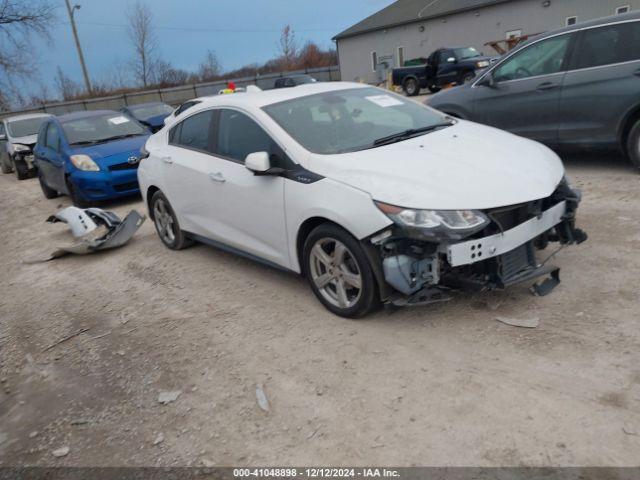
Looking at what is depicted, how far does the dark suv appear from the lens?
6070 millimetres

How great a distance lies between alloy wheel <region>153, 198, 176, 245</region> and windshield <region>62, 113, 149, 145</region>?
13.5ft

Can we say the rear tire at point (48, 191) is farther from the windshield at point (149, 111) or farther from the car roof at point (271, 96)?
the car roof at point (271, 96)

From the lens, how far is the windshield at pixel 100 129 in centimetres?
953

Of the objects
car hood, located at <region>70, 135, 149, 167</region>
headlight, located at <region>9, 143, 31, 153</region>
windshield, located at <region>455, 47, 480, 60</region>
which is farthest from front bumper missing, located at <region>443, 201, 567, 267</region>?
windshield, located at <region>455, 47, 480, 60</region>

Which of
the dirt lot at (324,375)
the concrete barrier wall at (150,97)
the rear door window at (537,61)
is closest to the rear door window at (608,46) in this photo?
the rear door window at (537,61)

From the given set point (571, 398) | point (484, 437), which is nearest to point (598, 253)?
point (571, 398)

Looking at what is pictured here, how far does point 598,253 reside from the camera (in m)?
4.41

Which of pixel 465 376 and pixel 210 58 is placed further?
pixel 210 58

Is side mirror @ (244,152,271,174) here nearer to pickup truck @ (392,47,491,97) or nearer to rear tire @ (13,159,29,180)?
rear tire @ (13,159,29,180)

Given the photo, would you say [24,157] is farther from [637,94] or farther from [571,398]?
[571,398]

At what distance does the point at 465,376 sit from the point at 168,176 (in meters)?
3.74

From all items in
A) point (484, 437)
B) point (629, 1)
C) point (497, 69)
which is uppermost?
point (629, 1)

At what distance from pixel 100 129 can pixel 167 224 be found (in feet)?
15.8

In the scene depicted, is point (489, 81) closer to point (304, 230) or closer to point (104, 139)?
point (304, 230)
